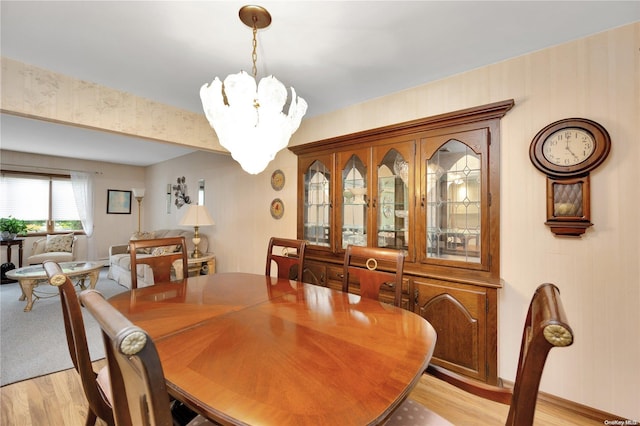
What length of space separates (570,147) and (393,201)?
47.4 inches

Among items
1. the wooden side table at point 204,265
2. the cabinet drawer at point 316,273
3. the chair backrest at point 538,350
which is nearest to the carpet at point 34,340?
the wooden side table at point 204,265

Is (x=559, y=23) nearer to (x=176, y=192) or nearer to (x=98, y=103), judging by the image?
(x=98, y=103)

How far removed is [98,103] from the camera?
2410 millimetres

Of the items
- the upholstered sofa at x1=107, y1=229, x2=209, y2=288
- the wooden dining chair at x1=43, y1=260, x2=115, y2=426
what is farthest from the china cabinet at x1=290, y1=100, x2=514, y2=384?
the upholstered sofa at x1=107, y1=229, x2=209, y2=288

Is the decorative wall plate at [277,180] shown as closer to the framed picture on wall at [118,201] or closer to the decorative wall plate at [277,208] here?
the decorative wall plate at [277,208]

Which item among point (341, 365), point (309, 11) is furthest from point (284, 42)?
point (341, 365)

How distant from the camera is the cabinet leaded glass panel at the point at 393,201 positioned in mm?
2340

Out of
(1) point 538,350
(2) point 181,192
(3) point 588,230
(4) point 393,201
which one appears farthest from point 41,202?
(3) point 588,230

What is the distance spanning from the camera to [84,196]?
5.72 m

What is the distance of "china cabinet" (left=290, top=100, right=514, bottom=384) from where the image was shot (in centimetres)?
→ 191

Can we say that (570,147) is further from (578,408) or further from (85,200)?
(85,200)

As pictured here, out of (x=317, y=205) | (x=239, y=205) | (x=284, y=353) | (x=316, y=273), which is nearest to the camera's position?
(x=284, y=353)

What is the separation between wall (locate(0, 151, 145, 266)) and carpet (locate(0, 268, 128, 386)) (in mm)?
2041

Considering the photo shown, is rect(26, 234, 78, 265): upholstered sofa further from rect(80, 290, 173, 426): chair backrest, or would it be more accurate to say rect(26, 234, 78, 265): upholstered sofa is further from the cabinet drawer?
rect(80, 290, 173, 426): chair backrest
